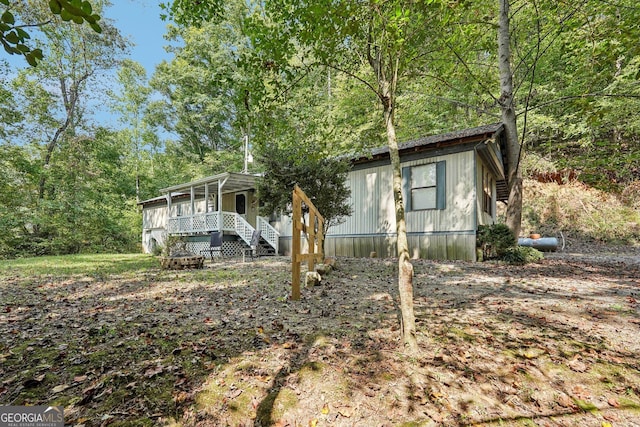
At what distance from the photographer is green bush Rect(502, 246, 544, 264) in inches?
334

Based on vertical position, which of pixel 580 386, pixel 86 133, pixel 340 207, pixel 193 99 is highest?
pixel 193 99

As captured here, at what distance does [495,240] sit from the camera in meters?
8.91

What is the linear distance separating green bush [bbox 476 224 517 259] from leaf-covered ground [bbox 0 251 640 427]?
3.72 m

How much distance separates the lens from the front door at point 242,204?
54.4 ft

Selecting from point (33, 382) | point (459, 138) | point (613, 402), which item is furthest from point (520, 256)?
point (33, 382)

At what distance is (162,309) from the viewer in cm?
436

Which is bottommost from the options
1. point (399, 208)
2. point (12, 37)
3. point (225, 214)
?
point (399, 208)

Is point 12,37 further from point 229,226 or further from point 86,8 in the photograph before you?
point 229,226

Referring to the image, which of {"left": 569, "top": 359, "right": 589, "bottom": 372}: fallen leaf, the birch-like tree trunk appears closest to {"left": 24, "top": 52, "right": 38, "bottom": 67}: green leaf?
the birch-like tree trunk

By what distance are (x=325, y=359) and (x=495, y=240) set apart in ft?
26.5

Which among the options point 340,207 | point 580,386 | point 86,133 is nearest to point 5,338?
point 580,386

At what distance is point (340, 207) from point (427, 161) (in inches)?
140

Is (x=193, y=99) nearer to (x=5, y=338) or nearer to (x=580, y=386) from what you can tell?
(x=5, y=338)

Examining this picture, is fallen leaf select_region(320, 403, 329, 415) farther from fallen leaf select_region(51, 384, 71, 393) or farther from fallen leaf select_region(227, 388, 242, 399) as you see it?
fallen leaf select_region(51, 384, 71, 393)
